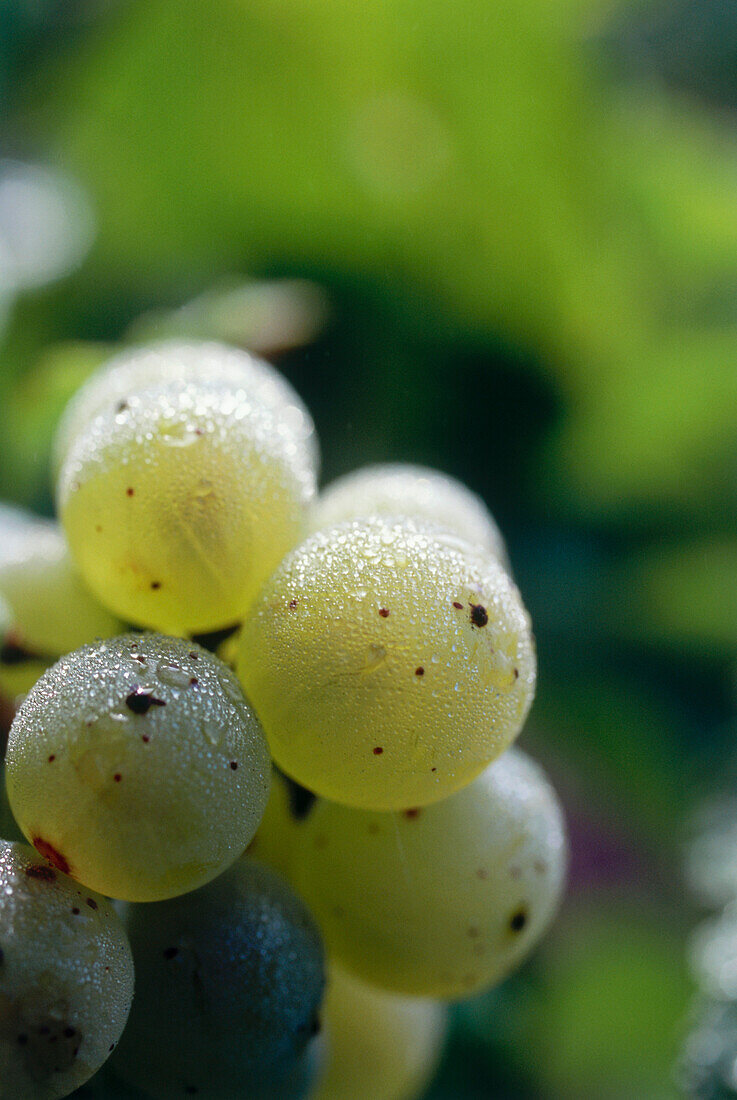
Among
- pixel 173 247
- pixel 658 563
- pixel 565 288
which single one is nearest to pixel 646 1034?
pixel 658 563

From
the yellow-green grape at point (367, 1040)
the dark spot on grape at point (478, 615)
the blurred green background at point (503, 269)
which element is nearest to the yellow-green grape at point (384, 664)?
the dark spot on grape at point (478, 615)

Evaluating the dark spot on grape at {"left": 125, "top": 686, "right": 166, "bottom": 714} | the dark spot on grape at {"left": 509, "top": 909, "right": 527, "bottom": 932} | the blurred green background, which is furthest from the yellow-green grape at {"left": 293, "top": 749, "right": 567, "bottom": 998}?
the blurred green background

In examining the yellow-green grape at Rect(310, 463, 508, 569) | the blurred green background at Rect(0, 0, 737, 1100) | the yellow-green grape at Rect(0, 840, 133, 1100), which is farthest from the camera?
the blurred green background at Rect(0, 0, 737, 1100)

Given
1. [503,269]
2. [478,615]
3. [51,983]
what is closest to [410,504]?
Result: [478,615]

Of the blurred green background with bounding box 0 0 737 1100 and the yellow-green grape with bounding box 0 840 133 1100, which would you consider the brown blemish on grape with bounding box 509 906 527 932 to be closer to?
the yellow-green grape with bounding box 0 840 133 1100

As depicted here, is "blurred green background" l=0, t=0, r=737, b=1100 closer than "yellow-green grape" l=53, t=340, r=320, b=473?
No

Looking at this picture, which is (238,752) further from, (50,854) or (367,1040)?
(367,1040)
